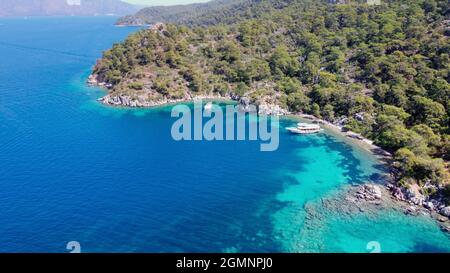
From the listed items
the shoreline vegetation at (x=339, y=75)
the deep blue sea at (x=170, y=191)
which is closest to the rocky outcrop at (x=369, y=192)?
the shoreline vegetation at (x=339, y=75)

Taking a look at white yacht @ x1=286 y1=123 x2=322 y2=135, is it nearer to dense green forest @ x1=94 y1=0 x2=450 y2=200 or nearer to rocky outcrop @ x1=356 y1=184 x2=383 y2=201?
dense green forest @ x1=94 y1=0 x2=450 y2=200

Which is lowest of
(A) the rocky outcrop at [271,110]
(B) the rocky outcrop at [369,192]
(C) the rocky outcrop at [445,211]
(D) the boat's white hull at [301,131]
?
(C) the rocky outcrop at [445,211]

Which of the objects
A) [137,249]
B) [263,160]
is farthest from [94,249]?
[263,160]

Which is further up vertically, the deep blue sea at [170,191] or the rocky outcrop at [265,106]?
the rocky outcrop at [265,106]

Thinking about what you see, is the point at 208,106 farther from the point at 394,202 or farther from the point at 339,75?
the point at 394,202

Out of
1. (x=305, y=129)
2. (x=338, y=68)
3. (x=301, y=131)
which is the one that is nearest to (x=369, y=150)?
(x=305, y=129)

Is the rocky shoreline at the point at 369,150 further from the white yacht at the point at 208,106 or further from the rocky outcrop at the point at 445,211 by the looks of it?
the white yacht at the point at 208,106

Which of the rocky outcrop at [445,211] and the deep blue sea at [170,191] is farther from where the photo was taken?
the rocky outcrop at [445,211]
